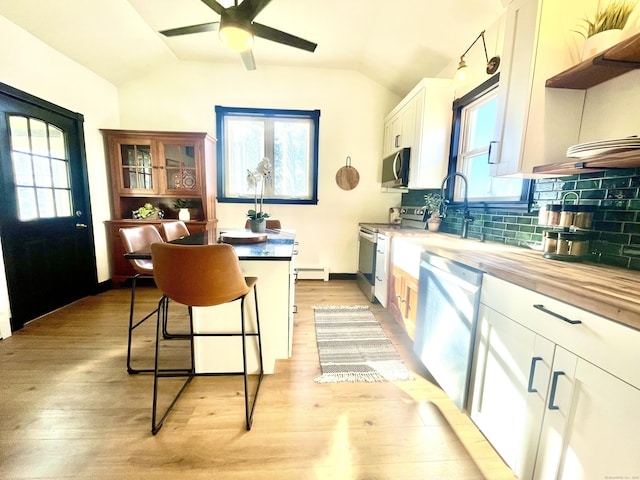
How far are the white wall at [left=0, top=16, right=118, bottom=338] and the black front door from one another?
0.11 meters

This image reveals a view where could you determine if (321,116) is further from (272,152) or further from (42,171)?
(42,171)

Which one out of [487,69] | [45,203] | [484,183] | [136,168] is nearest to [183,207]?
[136,168]

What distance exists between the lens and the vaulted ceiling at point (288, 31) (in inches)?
90.9

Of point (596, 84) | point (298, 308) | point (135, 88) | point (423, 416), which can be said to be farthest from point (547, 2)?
point (135, 88)

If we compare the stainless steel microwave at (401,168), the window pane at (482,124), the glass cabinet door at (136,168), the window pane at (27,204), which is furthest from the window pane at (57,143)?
the window pane at (482,124)

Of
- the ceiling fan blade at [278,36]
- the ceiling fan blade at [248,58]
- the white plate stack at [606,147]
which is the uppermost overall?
the ceiling fan blade at [248,58]

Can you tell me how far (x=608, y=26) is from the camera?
1.27m

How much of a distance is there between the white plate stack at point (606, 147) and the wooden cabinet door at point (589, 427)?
796mm

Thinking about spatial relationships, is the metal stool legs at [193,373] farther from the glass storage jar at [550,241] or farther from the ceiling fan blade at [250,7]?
the ceiling fan blade at [250,7]

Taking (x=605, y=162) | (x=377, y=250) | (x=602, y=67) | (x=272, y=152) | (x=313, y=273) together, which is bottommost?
(x=313, y=273)

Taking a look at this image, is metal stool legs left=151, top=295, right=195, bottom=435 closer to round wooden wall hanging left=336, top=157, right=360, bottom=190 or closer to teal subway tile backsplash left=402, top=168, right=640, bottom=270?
teal subway tile backsplash left=402, top=168, right=640, bottom=270

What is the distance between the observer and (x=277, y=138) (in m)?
3.92

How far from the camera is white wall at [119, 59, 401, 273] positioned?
371 centimetres

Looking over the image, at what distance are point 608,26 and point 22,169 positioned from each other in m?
4.35
